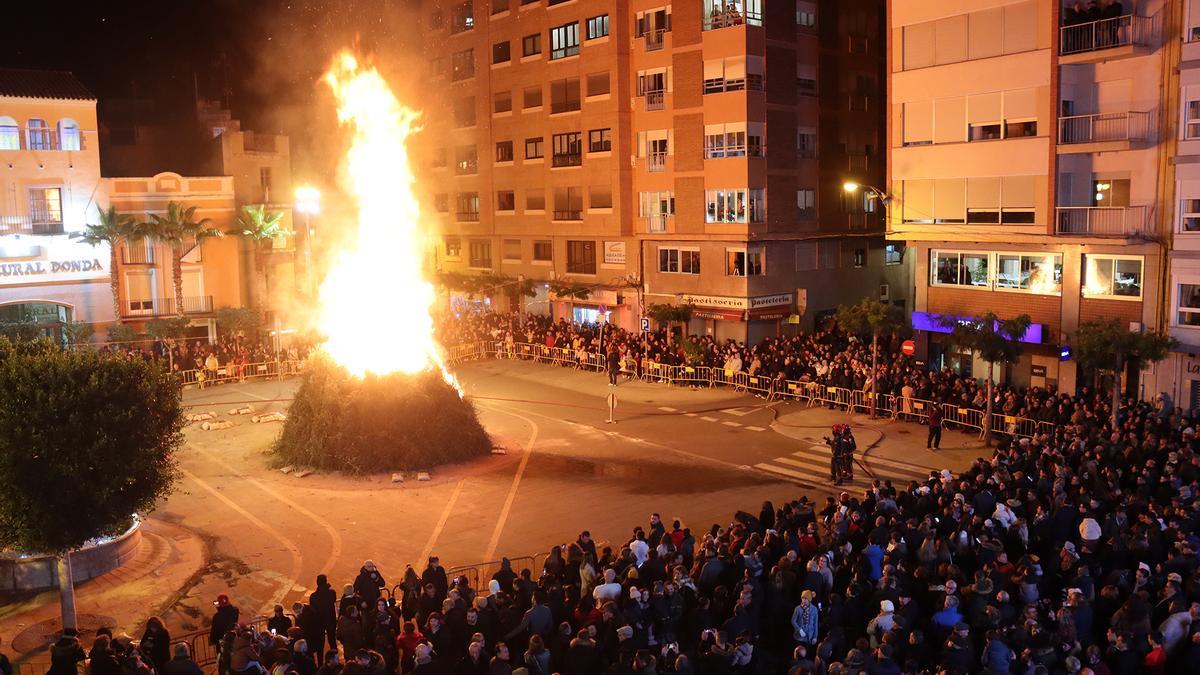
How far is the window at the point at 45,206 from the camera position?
47562mm

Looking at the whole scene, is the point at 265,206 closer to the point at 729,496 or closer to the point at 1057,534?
the point at 729,496

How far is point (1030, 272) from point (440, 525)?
22203mm

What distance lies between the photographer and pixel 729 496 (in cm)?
2564

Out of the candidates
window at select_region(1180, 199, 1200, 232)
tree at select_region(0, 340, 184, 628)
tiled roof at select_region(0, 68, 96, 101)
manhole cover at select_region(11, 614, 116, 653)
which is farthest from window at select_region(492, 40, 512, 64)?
manhole cover at select_region(11, 614, 116, 653)

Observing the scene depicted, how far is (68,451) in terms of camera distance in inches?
Answer: 680

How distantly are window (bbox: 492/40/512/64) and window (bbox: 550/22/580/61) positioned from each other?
404cm

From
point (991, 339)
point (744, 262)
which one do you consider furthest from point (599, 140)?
point (991, 339)

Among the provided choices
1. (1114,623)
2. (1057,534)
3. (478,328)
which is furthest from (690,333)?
(1114,623)

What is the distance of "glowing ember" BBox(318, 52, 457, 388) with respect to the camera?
31.0m

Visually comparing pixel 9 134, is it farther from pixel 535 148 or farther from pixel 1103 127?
pixel 1103 127

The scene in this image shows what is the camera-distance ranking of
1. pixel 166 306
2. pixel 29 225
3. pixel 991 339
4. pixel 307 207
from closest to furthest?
pixel 991 339
pixel 29 225
pixel 166 306
pixel 307 207

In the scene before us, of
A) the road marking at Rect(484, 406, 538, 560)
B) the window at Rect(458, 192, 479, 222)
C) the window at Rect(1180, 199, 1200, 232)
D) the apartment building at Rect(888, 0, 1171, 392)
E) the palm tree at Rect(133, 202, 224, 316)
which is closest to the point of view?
the road marking at Rect(484, 406, 538, 560)

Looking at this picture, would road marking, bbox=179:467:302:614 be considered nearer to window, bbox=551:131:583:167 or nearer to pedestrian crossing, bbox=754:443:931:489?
pedestrian crossing, bbox=754:443:931:489

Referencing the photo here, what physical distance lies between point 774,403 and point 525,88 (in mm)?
27271
